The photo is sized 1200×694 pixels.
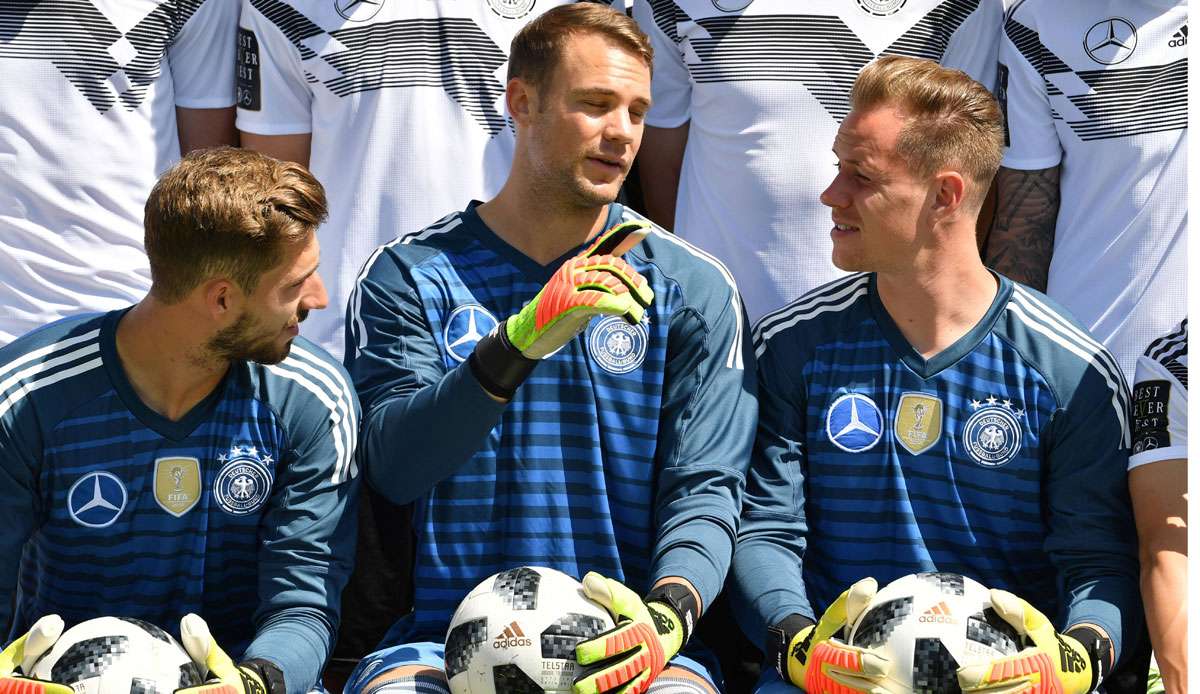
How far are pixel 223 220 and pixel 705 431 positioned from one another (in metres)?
1.43

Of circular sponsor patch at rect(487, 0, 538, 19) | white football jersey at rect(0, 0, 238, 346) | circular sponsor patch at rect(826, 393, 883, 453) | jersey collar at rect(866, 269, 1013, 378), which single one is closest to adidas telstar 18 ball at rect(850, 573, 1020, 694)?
circular sponsor patch at rect(826, 393, 883, 453)

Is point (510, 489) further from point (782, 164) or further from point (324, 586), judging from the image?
point (782, 164)

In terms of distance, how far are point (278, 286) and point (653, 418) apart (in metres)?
1.11

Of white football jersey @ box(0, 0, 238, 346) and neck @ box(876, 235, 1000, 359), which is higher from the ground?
white football jersey @ box(0, 0, 238, 346)

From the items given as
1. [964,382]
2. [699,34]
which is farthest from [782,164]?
[964,382]

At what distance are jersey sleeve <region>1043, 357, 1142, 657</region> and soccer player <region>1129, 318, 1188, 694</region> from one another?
51mm

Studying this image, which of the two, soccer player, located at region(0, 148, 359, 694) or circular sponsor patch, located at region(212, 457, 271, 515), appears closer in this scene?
soccer player, located at region(0, 148, 359, 694)

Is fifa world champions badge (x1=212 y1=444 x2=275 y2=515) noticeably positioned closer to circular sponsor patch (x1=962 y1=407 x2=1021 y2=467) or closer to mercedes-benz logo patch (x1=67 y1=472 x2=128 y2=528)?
mercedes-benz logo patch (x1=67 y1=472 x2=128 y2=528)

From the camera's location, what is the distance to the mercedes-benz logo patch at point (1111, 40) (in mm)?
5027

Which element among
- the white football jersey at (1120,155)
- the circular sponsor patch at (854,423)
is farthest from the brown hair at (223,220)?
the white football jersey at (1120,155)

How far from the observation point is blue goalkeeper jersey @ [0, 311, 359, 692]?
3.96 meters

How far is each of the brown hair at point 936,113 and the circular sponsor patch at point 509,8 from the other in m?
1.27

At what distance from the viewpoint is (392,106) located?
512 cm

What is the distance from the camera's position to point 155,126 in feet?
17.3
